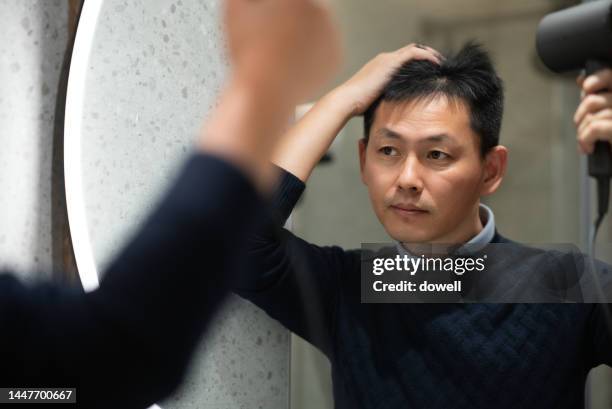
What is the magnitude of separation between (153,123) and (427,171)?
0.33 meters

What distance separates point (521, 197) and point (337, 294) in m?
A: 0.22

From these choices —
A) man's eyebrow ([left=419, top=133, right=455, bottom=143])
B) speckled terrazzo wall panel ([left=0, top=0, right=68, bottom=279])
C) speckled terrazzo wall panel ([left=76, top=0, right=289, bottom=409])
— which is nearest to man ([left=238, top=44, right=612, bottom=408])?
man's eyebrow ([left=419, top=133, right=455, bottom=143])

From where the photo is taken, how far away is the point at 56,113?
2.71 feet

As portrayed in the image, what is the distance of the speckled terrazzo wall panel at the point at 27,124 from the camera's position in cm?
84

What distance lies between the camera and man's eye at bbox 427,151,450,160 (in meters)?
0.66

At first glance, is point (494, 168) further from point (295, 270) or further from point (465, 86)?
point (295, 270)

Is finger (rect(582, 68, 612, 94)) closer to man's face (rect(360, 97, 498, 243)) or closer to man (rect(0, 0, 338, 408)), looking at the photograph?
man's face (rect(360, 97, 498, 243))

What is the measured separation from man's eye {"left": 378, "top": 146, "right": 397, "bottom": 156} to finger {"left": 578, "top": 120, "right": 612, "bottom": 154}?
6.9 inches

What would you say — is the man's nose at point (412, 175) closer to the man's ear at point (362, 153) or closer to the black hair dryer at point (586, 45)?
the man's ear at point (362, 153)

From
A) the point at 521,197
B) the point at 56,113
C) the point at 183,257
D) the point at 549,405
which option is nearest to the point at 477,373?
the point at 549,405

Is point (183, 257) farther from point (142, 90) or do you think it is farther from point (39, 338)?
point (142, 90)

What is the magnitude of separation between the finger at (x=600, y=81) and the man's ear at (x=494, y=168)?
0.35 feet

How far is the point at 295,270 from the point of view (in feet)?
2.44

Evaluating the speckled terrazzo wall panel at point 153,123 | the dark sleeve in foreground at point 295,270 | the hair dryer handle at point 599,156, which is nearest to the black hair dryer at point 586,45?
the hair dryer handle at point 599,156
